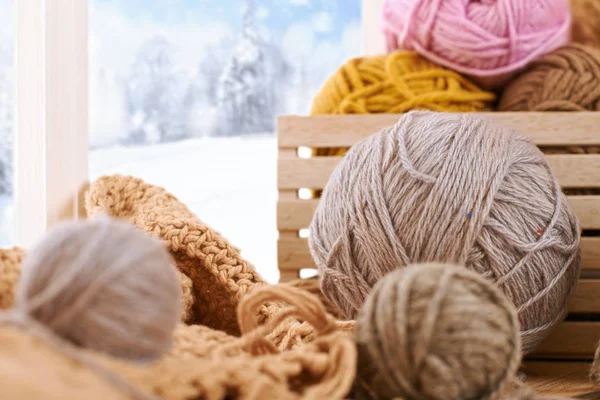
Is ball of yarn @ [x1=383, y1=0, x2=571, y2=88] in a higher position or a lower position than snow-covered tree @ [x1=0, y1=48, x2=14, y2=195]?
higher

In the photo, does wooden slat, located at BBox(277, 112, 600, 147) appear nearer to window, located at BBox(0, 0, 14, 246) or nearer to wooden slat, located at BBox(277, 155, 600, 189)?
wooden slat, located at BBox(277, 155, 600, 189)

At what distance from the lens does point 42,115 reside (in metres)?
0.96

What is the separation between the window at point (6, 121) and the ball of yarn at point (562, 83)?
0.76 metres

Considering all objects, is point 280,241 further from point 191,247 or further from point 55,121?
point 55,121

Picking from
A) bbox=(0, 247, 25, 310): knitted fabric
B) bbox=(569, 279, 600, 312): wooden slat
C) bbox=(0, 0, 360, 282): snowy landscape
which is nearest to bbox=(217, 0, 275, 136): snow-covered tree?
bbox=(0, 0, 360, 282): snowy landscape

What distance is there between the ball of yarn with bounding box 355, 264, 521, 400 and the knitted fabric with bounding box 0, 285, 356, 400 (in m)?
0.02

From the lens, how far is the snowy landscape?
1.31m

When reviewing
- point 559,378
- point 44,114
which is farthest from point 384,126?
point 44,114

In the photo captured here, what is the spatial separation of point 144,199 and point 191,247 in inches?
8.9

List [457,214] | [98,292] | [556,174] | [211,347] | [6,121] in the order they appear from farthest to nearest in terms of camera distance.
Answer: [6,121]
[556,174]
[457,214]
[211,347]
[98,292]

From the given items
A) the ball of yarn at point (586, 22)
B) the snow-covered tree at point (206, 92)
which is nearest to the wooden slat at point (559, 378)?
the ball of yarn at point (586, 22)

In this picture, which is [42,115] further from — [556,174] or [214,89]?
[556,174]

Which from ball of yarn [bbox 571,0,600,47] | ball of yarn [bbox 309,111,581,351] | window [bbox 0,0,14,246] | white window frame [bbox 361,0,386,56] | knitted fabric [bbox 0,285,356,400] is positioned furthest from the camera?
white window frame [bbox 361,0,386,56]

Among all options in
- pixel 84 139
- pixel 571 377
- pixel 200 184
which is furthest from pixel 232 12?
pixel 571 377
